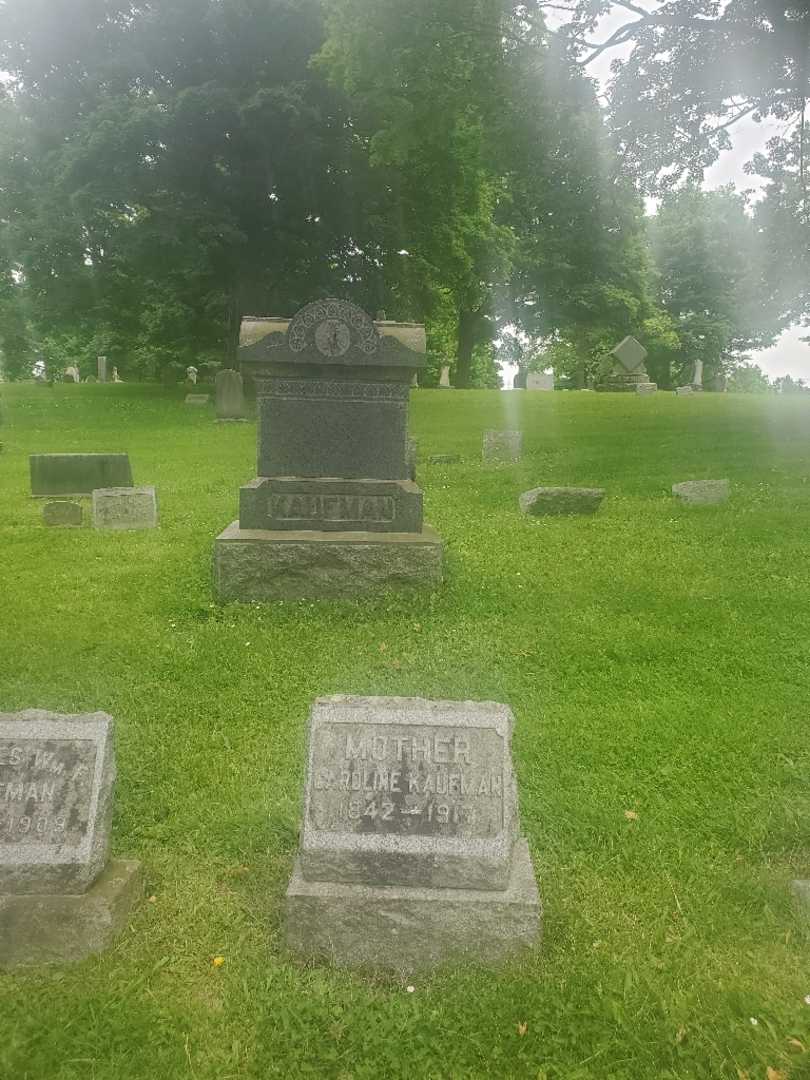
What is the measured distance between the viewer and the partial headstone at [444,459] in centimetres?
1617

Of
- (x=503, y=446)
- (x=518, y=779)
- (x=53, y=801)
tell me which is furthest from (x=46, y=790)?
(x=503, y=446)

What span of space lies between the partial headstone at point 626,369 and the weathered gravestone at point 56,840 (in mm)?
36402

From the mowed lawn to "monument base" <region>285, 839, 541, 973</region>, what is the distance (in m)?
0.10

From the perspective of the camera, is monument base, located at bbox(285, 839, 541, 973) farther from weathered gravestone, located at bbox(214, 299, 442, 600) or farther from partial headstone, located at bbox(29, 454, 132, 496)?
partial headstone, located at bbox(29, 454, 132, 496)

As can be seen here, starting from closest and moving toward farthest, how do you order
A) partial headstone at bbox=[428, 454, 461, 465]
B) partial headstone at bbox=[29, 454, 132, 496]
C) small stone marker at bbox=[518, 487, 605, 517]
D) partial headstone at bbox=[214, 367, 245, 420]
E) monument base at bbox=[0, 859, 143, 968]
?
monument base at bbox=[0, 859, 143, 968] < small stone marker at bbox=[518, 487, 605, 517] < partial headstone at bbox=[29, 454, 132, 496] < partial headstone at bbox=[428, 454, 461, 465] < partial headstone at bbox=[214, 367, 245, 420]

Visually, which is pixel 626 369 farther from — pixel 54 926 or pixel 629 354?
pixel 54 926

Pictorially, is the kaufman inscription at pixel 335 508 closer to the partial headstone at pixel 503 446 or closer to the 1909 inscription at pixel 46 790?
the 1909 inscription at pixel 46 790

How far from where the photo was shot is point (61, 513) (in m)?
10.3

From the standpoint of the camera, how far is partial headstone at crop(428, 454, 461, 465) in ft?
53.1

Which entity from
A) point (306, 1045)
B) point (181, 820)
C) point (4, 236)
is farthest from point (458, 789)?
point (4, 236)

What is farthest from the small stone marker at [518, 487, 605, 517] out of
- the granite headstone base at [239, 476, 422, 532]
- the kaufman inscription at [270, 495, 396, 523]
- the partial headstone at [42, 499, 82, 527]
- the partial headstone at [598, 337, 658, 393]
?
the partial headstone at [598, 337, 658, 393]

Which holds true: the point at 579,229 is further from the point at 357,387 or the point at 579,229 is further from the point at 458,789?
the point at 458,789

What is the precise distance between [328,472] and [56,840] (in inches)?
196

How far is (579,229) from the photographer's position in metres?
19.9
